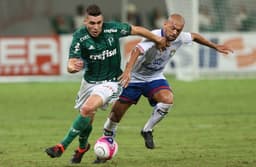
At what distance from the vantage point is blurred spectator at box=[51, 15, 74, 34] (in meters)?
33.7

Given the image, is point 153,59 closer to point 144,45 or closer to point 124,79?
point 144,45

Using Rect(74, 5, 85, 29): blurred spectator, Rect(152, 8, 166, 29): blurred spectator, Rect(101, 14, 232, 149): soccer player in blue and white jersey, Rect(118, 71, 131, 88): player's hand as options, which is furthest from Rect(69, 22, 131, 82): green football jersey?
Rect(152, 8, 166, 29): blurred spectator

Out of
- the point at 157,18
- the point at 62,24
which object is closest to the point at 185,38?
the point at 157,18

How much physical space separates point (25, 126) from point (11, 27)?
17.6m

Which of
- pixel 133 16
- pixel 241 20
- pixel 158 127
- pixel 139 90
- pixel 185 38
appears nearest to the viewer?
pixel 185 38

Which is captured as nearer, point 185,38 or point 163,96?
point 185,38

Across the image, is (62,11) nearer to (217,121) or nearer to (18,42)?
(18,42)

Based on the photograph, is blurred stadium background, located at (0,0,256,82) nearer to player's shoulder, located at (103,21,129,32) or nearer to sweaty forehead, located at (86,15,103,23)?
player's shoulder, located at (103,21,129,32)

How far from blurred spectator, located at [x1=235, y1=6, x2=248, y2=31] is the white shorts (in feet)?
59.3

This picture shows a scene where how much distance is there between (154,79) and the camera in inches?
539

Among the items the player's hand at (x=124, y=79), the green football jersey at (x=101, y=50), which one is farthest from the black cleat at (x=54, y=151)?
the player's hand at (x=124, y=79)

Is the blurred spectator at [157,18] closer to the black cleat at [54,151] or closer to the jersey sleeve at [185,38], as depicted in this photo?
the jersey sleeve at [185,38]

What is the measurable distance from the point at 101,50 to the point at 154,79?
2.19 m

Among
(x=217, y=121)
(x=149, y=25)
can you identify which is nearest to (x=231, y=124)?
(x=217, y=121)
